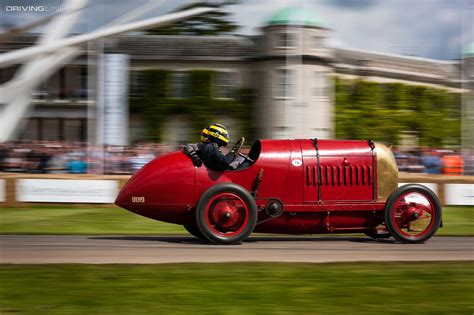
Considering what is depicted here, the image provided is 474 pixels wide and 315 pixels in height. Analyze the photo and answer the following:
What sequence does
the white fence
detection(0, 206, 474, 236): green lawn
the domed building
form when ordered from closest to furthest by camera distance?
1. detection(0, 206, 474, 236): green lawn
2. the white fence
3. the domed building

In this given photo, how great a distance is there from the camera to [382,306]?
19.0ft

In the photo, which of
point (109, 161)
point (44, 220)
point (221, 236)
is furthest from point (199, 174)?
point (109, 161)

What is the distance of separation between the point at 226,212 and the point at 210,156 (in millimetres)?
765

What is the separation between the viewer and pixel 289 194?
9555 mm

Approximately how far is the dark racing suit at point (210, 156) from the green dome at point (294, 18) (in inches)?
1045

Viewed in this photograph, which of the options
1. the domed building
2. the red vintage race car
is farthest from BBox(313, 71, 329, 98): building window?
the red vintage race car

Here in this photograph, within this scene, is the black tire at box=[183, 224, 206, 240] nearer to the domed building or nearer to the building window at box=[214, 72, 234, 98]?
the domed building

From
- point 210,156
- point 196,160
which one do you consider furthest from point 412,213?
point 196,160

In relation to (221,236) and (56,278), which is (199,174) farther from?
(56,278)

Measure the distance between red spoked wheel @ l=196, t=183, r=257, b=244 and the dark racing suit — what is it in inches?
12.7

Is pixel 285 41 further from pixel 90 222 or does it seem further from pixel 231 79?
pixel 90 222

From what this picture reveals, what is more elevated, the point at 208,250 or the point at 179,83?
the point at 179,83

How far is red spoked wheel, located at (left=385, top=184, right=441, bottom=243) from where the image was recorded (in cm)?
956

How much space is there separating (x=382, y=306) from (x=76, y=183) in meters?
13.1
